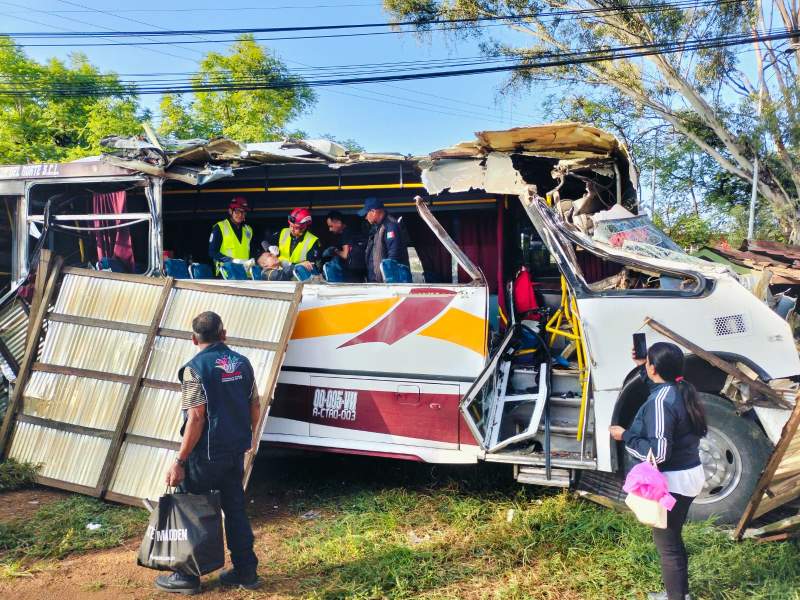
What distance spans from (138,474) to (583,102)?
18685 mm

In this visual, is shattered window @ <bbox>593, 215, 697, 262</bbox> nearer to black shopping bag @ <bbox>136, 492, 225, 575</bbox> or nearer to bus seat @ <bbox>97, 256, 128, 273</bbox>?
black shopping bag @ <bbox>136, 492, 225, 575</bbox>

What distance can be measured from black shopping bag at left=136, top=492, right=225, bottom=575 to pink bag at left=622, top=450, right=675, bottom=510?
2.33 metres

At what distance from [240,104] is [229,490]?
62.8 ft

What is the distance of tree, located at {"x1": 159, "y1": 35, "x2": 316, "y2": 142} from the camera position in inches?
790

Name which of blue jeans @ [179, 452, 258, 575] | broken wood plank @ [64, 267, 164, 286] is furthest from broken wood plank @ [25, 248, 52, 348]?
blue jeans @ [179, 452, 258, 575]

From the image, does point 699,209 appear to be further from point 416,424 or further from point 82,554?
point 82,554

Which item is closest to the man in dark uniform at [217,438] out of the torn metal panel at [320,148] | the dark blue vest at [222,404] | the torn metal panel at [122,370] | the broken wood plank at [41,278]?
the dark blue vest at [222,404]

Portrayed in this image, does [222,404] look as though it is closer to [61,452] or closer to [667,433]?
[667,433]

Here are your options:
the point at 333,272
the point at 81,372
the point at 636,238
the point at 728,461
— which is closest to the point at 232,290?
the point at 333,272

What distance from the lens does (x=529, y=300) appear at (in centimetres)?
641

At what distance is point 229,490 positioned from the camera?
145 inches

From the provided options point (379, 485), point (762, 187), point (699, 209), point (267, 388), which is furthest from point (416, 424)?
point (699, 209)

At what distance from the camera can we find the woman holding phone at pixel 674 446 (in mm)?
3064

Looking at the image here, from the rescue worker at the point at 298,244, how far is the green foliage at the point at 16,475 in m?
2.85
